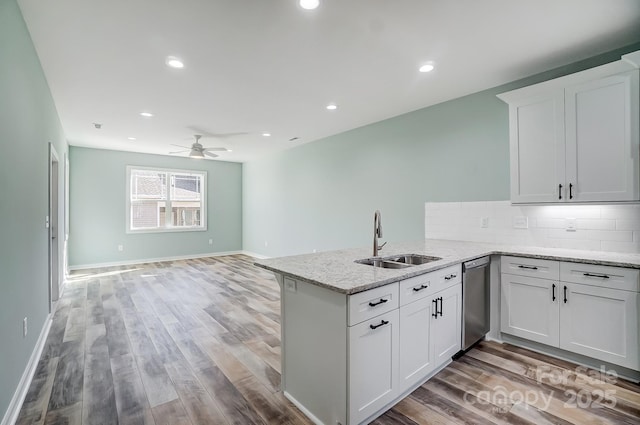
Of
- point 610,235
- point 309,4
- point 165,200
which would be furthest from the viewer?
point 165,200

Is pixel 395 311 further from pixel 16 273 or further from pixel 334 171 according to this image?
pixel 334 171

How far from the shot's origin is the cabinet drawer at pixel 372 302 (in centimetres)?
163

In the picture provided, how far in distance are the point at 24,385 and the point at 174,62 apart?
281 cm

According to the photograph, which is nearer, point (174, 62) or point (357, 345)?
point (357, 345)

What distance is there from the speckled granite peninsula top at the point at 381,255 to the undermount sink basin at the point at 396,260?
6 cm

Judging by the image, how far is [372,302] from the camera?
1.73 m

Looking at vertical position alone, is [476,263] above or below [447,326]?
above

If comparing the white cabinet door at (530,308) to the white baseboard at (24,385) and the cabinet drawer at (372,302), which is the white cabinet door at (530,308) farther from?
the white baseboard at (24,385)

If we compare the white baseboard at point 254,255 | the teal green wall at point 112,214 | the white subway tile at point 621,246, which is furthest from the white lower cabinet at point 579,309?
the teal green wall at point 112,214

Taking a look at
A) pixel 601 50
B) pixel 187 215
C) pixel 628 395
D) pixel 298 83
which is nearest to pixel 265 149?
pixel 187 215

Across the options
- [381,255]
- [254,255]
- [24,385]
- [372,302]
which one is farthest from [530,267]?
[254,255]

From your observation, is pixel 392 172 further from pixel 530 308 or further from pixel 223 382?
pixel 223 382

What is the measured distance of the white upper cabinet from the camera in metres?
2.35

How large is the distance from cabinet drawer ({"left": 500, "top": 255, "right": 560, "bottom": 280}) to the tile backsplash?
0.52 metres
